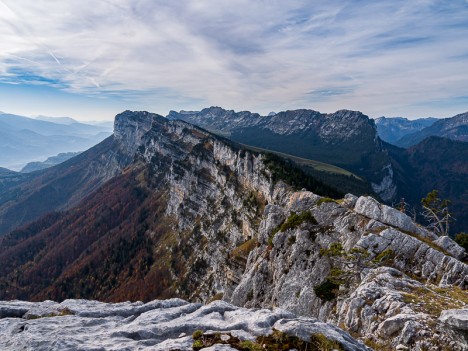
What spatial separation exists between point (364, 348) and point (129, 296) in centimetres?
16871

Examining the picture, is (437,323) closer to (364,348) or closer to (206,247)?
(364,348)

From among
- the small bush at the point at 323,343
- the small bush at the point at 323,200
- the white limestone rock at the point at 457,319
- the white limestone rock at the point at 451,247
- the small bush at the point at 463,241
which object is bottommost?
the small bush at the point at 463,241

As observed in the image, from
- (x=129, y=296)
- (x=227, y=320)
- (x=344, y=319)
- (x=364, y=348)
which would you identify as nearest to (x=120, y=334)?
(x=227, y=320)

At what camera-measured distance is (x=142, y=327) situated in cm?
2022

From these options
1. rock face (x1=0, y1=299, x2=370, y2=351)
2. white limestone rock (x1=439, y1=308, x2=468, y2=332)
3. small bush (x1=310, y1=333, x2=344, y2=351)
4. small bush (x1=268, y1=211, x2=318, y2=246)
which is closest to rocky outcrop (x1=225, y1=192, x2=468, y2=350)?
small bush (x1=268, y1=211, x2=318, y2=246)

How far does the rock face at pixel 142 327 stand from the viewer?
17516mm

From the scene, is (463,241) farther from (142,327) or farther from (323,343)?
(142,327)

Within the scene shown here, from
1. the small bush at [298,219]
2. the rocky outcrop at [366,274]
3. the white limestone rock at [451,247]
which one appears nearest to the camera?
the rocky outcrop at [366,274]

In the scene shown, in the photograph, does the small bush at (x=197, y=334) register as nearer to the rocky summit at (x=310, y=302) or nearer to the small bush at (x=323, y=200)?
the rocky summit at (x=310, y=302)

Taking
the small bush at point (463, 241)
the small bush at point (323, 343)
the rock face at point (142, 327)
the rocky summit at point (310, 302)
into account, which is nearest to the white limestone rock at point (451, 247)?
the rocky summit at point (310, 302)

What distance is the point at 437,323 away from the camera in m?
22.5

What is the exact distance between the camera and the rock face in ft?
57.5

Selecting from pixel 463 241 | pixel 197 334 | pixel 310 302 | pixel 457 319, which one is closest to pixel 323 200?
pixel 310 302

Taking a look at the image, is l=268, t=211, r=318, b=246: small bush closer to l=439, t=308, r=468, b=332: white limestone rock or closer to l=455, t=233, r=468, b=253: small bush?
l=455, t=233, r=468, b=253: small bush
